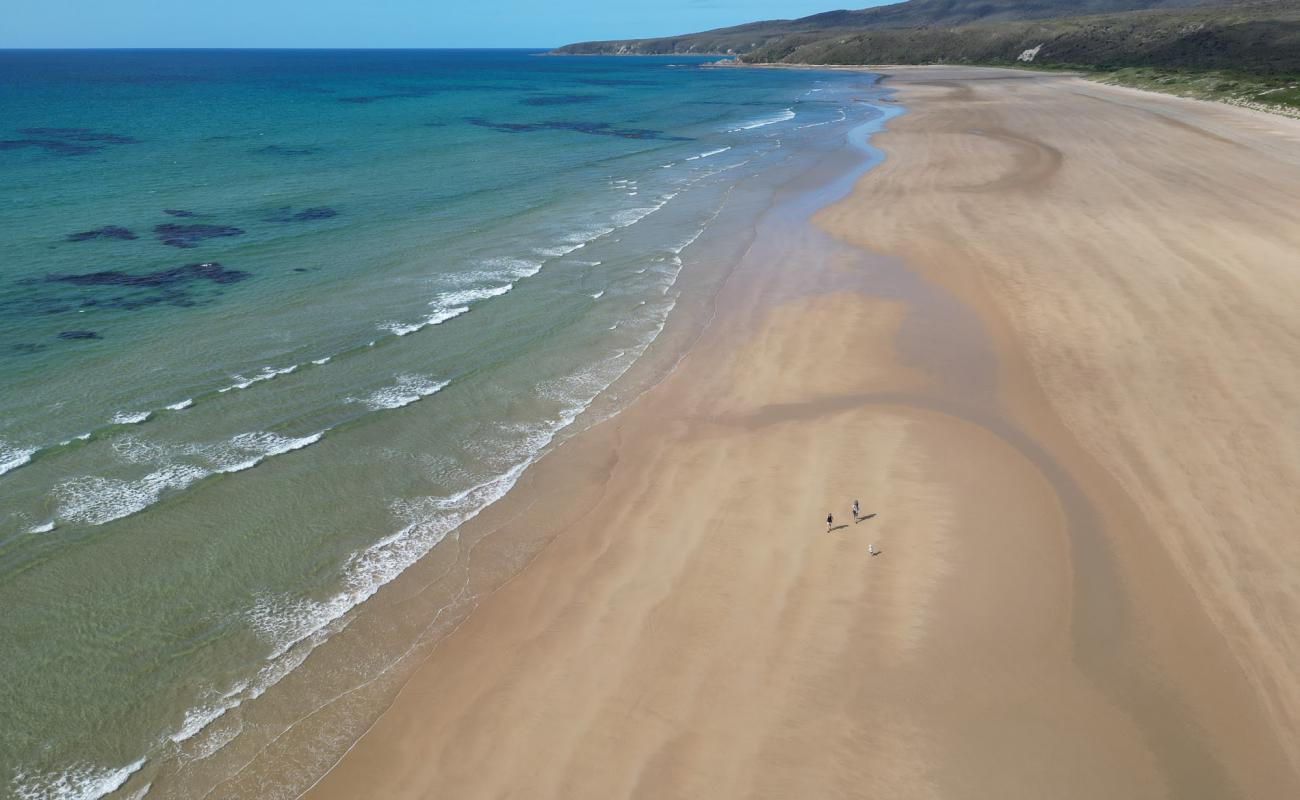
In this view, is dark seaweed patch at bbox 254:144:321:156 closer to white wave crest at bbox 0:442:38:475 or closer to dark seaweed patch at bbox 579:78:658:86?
white wave crest at bbox 0:442:38:475

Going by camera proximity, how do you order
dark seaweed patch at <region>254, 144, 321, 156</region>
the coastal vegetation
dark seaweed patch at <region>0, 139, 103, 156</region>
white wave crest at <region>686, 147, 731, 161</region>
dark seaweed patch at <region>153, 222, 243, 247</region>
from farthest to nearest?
the coastal vegetation < white wave crest at <region>686, 147, 731, 161</region> < dark seaweed patch at <region>254, 144, 321, 156</region> < dark seaweed patch at <region>0, 139, 103, 156</region> < dark seaweed patch at <region>153, 222, 243, 247</region>

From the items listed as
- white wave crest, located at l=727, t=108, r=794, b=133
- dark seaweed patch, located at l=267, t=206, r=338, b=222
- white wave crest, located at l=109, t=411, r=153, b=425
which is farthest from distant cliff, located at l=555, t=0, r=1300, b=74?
white wave crest, located at l=109, t=411, r=153, b=425

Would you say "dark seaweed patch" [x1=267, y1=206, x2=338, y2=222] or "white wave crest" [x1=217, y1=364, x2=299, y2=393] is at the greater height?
"dark seaweed patch" [x1=267, y1=206, x2=338, y2=222]

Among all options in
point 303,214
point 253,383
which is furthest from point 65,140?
point 253,383

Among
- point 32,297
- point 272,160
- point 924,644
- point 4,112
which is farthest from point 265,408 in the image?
point 4,112

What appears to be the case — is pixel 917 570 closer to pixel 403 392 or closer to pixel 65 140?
pixel 403 392

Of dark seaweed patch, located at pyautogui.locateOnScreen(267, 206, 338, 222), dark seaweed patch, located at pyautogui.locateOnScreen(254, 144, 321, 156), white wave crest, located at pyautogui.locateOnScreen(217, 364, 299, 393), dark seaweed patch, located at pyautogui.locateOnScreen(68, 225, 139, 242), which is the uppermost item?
dark seaweed patch, located at pyautogui.locateOnScreen(254, 144, 321, 156)

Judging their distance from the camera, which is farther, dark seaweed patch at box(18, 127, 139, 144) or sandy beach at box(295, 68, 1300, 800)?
dark seaweed patch at box(18, 127, 139, 144)

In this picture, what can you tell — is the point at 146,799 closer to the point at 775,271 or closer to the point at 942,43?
the point at 775,271
